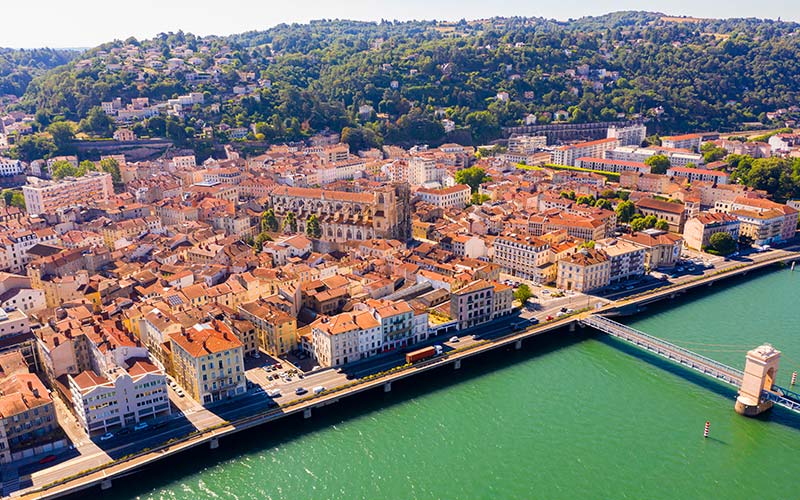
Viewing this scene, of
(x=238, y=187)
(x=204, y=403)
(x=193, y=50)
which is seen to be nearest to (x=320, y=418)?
(x=204, y=403)

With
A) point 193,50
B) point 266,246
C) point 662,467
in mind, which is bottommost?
point 662,467

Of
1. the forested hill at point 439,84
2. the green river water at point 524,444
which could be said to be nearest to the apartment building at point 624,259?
the green river water at point 524,444

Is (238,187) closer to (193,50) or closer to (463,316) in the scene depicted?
(463,316)

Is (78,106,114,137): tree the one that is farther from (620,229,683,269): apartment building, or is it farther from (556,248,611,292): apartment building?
(620,229,683,269): apartment building

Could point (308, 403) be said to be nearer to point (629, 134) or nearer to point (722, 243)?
point (722, 243)

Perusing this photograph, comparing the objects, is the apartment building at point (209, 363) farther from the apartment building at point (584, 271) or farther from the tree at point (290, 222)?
the tree at point (290, 222)

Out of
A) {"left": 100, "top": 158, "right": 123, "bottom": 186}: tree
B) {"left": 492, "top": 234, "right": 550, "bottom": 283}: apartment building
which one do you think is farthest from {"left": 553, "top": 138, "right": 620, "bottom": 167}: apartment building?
{"left": 100, "top": 158, "right": 123, "bottom": 186}: tree

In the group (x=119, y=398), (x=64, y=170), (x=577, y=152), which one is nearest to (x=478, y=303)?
(x=119, y=398)
